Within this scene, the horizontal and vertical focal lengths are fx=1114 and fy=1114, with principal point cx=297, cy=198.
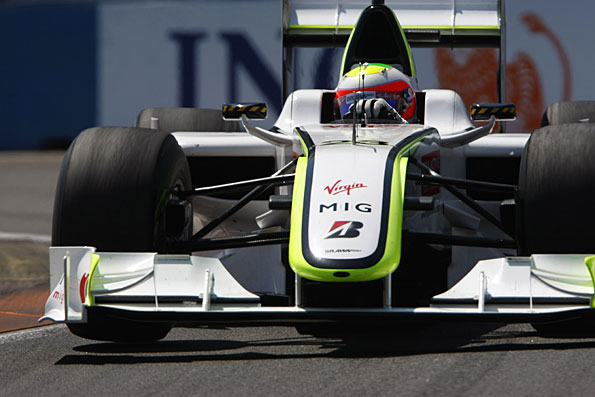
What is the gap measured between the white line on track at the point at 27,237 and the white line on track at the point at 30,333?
438 centimetres

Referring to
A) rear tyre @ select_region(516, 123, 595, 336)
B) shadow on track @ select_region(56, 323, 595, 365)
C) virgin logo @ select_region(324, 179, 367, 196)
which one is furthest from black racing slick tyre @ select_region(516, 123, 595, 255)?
virgin logo @ select_region(324, 179, 367, 196)

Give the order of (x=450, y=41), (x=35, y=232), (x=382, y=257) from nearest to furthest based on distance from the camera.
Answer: (x=382, y=257), (x=450, y=41), (x=35, y=232)

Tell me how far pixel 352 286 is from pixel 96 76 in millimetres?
18997

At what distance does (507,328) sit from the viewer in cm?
580

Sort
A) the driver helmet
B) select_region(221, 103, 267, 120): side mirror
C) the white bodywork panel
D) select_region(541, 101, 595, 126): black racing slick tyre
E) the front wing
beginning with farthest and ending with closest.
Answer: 1. select_region(541, 101, 595, 126): black racing slick tyre
2. the white bodywork panel
3. the driver helmet
4. select_region(221, 103, 267, 120): side mirror
5. the front wing

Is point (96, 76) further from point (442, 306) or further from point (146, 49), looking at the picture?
point (442, 306)

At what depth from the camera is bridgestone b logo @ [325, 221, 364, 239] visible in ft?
16.4

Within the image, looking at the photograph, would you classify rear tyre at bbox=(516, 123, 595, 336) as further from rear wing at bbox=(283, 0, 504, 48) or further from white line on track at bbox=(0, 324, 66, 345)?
rear wing at bbox=(283, 0, 504, 48)

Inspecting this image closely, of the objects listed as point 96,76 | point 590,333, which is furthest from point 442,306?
point 96,76

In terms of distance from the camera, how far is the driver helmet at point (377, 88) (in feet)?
23.1

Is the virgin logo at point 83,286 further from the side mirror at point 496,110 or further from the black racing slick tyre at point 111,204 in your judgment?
the side mirror at point 496,110

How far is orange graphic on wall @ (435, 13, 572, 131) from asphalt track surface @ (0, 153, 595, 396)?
11.2 metres

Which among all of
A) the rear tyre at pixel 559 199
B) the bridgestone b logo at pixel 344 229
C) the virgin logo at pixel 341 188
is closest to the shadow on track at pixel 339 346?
the rear tyre at pixel 559 199

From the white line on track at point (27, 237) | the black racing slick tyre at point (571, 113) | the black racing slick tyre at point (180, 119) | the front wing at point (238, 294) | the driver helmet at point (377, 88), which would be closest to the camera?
the front wing at point (238, 294)
